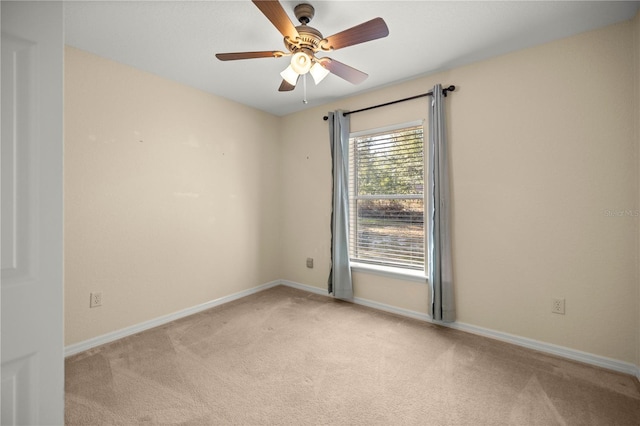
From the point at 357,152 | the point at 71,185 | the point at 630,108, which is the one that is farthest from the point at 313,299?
the point at 630,108

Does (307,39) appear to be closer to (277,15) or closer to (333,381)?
(277,15)

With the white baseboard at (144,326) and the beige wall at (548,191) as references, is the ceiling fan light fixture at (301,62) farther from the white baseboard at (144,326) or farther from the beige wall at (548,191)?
the white baseboard at (144,326)

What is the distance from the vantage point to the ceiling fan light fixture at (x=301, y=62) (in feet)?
6.48

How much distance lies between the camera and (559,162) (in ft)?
7.74

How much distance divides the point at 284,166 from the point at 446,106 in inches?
91.2

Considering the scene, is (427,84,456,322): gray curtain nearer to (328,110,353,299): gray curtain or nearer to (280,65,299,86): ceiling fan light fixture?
(328,110,353,299): gray curtain

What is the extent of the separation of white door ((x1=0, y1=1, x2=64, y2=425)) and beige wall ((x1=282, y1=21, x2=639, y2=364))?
9.55 ft

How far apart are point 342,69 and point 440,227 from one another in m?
1.72

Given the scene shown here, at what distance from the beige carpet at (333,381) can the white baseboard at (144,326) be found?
0.28ft

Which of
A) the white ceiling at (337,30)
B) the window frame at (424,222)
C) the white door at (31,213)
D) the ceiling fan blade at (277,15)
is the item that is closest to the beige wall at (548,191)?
the window frame at (424,222)

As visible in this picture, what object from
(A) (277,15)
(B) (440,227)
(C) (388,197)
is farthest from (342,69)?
(B) (440,227)

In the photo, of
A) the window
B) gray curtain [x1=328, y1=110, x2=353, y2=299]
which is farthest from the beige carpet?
the window

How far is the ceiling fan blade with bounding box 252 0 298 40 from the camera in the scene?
5.04 feet

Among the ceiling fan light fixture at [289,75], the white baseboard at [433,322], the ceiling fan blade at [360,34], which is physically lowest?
the white baseboard at [433,322]
